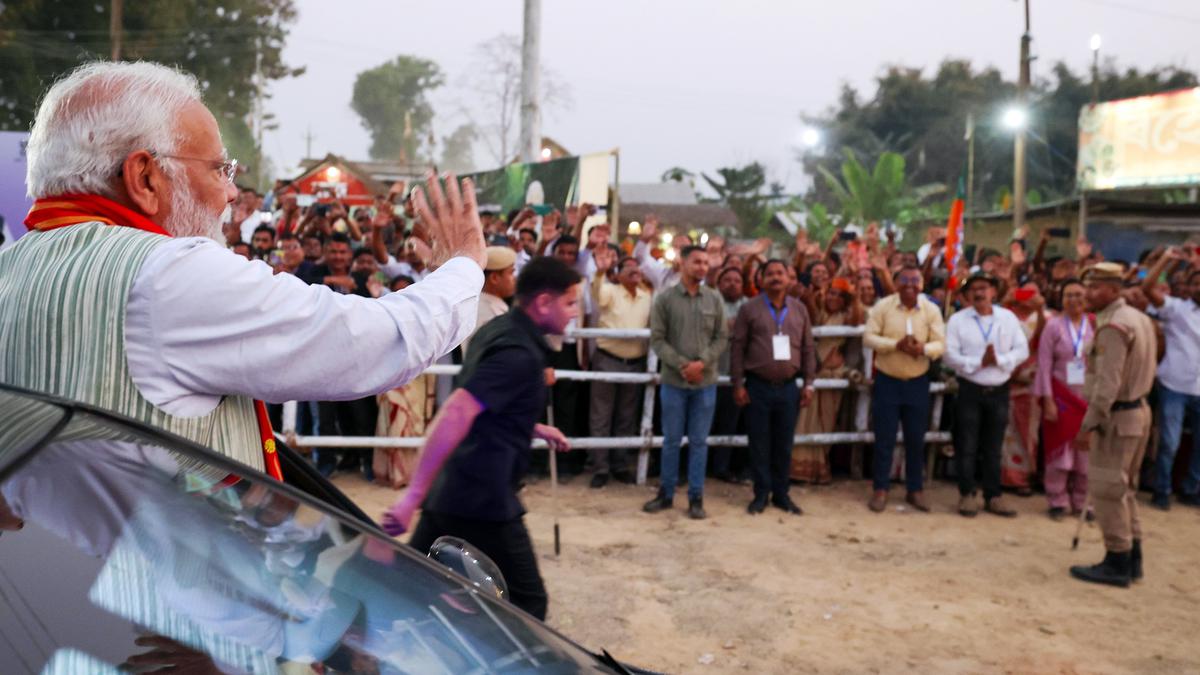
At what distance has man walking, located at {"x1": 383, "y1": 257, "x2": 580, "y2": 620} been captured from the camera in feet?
13.3

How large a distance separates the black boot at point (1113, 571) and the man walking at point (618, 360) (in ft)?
12.5

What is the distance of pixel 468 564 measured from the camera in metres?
1.95

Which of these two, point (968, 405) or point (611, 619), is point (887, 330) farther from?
point (611, 619)

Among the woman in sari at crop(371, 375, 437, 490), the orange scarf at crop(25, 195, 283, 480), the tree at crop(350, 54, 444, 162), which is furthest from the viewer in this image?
the tree at crop(350, 54, 444, 162)

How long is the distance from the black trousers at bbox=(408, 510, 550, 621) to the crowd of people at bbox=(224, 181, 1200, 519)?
4181 mm

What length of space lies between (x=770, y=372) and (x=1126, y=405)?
259 cm

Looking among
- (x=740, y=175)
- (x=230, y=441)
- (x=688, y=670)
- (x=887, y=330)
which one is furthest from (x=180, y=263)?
(x=740, y=175)

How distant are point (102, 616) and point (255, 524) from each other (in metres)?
0.31

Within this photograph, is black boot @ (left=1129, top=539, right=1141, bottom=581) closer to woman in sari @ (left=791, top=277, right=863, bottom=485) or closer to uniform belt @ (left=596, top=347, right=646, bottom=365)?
woman in sari @ (left=791, top=277, right=863, bottom=485)

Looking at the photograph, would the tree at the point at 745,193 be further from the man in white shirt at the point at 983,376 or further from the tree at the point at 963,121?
the man in white shirt at the point at 983,376

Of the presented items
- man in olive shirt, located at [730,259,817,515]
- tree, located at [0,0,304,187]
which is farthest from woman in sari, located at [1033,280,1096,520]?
tree, located at [0,0,304,187]

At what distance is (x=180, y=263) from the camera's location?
1.62 metres

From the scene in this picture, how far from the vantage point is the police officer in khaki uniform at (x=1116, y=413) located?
6562mm

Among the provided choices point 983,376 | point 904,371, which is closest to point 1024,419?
point 983,376
